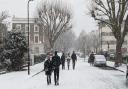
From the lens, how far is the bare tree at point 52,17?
81.5m

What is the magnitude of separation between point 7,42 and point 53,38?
4626 cm

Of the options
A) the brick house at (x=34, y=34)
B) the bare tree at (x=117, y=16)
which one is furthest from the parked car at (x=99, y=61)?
the brick house at (x=34, y=34)

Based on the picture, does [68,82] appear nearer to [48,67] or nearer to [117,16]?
[48,67]

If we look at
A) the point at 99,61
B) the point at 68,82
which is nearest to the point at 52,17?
the point at 99,61

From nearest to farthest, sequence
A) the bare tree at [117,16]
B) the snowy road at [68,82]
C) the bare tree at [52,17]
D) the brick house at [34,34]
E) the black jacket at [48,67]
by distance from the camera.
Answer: the snowy road at [68,82] < the black jacket at [48,67] < the bare tree at [117,16] < the bare tree at [52,17] < the brick house at [34,34]

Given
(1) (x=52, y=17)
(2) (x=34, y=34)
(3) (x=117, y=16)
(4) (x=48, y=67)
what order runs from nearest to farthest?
(4) (x=48, y=67)
(3) (x=117, y=16)
(1) (x=52, y=17)
(2) (x=34, y=34)

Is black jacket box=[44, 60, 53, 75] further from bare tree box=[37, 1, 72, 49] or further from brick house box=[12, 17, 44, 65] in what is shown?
brick house box=[12, 17, 44, 65]

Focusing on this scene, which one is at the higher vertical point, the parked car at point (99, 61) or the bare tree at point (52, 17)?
the bare tree at point (52, 17)

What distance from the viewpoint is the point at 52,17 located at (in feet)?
268

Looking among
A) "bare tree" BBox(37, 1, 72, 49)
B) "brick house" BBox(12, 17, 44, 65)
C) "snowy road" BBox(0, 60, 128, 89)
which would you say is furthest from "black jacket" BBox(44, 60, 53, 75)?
"brick house" BBox(12, 17, 44, 65)

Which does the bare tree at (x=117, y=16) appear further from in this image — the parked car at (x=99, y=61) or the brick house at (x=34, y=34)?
the brick house at (x=34, y=34)

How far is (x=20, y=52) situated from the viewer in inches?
1547

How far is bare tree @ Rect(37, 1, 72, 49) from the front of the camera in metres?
81.5

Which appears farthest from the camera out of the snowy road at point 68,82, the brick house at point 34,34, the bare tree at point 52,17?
the brick house at point 34,34
